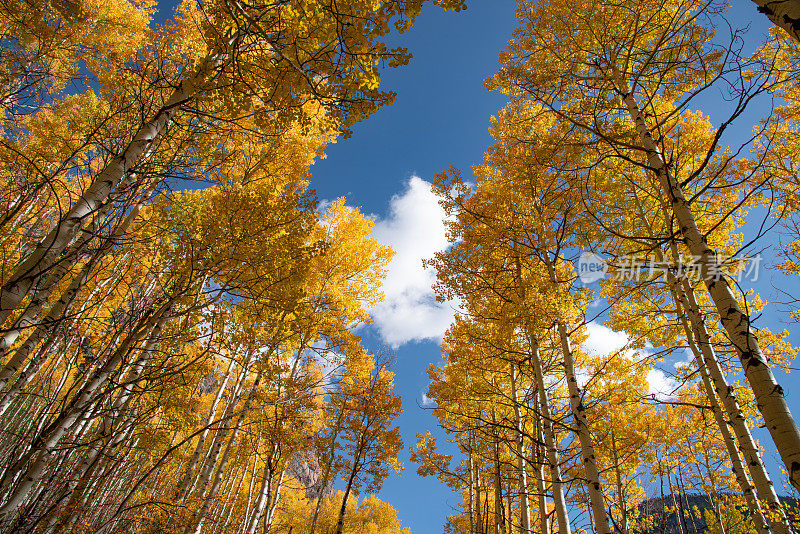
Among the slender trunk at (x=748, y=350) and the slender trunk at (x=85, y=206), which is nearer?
the slender trunk at (x=748, y=350)

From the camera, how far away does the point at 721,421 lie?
4.37 meters

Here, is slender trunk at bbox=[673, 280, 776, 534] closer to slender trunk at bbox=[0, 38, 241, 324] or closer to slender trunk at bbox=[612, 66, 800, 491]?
slender trunk at bbox=[612, 66, 800, 491]

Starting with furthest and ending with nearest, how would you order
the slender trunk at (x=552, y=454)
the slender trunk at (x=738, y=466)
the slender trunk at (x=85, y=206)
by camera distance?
1. the slender trunk at (x=552, y=454)
2. the slender trunk at (x=738, y=466)
3. the slender trunk at (x=85, y=206)

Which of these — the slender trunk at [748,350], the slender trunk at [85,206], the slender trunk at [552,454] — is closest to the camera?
the slender trunk at [748,350]

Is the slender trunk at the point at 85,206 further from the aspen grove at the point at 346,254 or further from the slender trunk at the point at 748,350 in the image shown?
the slender trunk at the point at 748,350

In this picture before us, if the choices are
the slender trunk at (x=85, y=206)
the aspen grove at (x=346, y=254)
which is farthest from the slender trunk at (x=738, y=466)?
the slender trunk at (x=85, y=206)

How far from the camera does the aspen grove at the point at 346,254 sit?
8.20ft

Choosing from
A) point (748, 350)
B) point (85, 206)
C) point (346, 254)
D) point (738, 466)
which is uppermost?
point (346, 254)

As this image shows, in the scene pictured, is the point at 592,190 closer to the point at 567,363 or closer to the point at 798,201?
the point at 567,363

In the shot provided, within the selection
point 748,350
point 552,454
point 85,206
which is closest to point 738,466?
point 552,454

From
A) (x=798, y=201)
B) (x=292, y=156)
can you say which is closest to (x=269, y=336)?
(x=292, y=156)

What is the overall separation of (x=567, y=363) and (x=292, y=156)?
6726 mm

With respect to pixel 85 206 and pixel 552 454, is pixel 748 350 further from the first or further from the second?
pixel 85 206

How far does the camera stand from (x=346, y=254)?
9.03 meters
